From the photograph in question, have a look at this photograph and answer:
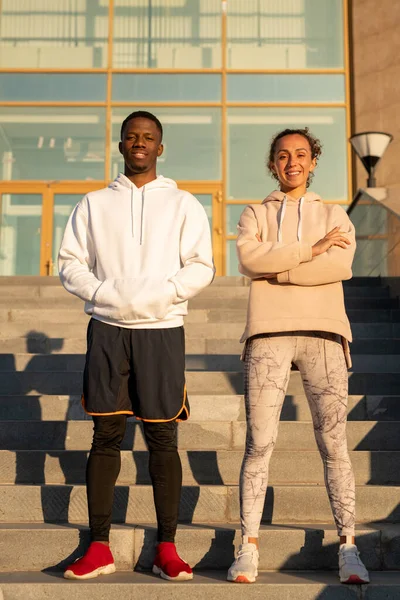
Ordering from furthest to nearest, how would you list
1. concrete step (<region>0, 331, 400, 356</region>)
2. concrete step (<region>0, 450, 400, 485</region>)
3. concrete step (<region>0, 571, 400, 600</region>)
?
concrete step (<region>0, 331, 400, 356</region>), concrete step (<region>0, 450, 400, 485</region>), concrete step (<region>0, 571, 400, 600</region>)

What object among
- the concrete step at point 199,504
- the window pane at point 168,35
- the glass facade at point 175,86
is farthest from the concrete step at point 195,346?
the window pane at point 168,35

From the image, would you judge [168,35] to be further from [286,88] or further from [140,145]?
[140,145]

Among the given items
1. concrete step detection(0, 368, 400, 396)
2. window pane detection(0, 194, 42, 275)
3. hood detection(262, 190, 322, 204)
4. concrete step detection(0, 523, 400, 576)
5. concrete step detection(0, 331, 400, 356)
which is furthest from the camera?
window pane detection(0, 194, 42, 275)

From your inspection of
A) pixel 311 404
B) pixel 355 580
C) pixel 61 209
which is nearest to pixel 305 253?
pixel 311 404

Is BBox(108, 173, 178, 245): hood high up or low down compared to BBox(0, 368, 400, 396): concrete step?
up

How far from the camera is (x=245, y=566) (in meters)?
3.19

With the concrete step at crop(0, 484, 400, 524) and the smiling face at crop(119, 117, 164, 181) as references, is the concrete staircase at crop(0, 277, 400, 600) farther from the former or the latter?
the smiling face at crop(119, 117, 164, 181)

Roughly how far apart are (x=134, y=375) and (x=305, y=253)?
88 centimetres

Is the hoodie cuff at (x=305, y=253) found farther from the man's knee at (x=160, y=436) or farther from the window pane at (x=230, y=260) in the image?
the window pane at (x=230, y=260)

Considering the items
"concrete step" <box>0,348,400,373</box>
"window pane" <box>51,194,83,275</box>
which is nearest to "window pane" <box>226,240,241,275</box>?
"window pane" <box>51,194,83,275</box>

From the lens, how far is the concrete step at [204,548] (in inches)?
137

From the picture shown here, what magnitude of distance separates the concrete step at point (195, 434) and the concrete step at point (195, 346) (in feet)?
5.67

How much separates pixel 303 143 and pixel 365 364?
112 inches

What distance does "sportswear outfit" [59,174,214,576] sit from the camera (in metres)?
Answer: 3.29
